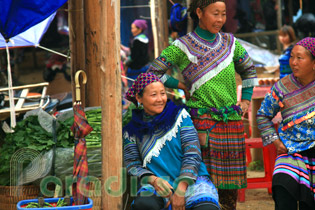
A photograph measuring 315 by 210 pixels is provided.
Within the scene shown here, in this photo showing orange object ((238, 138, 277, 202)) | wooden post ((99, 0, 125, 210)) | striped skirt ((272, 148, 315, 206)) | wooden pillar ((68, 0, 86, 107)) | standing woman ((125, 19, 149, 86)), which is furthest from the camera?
standing woman ((125, 19, 149, 86))

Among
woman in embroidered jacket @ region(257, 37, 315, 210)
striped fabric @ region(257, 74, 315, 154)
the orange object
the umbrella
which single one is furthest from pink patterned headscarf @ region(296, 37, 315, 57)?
the orange object

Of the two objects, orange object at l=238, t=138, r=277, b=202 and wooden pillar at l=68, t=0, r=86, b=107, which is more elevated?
wooden pillar at l=68, t=0, r=86, b=107

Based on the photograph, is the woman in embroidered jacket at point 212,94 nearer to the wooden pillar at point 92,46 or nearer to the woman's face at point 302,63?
the woman's face at point 302,63

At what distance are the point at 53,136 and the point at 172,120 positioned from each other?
3.87 ft

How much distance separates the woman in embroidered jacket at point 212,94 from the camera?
4234 millimetres

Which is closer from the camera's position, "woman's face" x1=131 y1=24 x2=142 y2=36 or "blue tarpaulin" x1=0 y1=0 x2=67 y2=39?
"blue tarpaulin" x1=0 y1=0 x2=67 y2=39

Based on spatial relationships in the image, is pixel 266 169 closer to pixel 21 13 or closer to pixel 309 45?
pixel 309 45

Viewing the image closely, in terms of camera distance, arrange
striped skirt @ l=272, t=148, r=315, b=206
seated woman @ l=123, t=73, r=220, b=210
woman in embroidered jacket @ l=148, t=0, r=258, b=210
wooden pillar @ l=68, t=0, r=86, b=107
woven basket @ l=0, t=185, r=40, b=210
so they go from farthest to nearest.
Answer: wooden pillar @ l=68, t=0, r=86, b=107 < woven basket @ l=0, t=185, r=40, b=210 < woman in embroidered jacket @ l=148, t=0, r=258, b=210 < striped skirt @ l=272, t=148, r=315, b=206 < seated woman @ l=123, t=73, r=220, b=210

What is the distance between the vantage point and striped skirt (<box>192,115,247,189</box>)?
4.25 m

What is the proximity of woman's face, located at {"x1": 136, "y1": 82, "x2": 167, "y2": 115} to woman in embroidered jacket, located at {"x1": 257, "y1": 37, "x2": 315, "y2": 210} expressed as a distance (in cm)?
92

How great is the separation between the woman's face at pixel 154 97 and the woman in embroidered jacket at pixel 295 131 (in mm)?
922

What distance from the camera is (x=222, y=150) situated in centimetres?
426

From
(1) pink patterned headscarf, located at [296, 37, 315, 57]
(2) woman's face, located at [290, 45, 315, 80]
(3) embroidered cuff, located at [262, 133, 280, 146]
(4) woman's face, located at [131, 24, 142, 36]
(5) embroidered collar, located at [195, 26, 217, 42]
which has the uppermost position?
(4) woman's face, located at [131, 24, 142, 36]

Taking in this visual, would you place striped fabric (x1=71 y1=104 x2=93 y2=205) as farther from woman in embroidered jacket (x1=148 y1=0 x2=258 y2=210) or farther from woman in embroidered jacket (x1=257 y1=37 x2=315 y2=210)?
woman in embroidered jacket (x1=257 y1=37 x2=315 y2=210)
